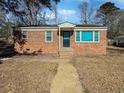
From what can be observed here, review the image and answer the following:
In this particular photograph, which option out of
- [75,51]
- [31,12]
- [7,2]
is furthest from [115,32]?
[7,2]

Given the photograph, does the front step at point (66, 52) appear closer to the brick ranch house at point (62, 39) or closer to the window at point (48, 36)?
the brick ranch house at point (62, 39)

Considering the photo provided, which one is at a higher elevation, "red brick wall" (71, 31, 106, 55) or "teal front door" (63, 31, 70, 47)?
"teal front door" (63, 31, 70, 47)

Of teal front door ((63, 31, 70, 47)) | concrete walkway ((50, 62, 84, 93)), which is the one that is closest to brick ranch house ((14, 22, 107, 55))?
teal front door ((63, 31, 70, 47))

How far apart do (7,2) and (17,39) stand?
5659 millimetres

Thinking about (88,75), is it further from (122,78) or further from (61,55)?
(61,55)

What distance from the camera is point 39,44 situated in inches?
1169

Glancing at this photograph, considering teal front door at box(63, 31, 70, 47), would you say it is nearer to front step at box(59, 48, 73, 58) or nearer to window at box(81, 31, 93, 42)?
front step at box(59, 48, 73, 58)

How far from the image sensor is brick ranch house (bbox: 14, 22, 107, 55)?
95.2ft

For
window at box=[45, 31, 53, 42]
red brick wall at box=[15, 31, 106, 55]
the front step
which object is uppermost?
window at box=[45, 31, 53, 42]

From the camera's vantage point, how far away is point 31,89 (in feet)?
34.7

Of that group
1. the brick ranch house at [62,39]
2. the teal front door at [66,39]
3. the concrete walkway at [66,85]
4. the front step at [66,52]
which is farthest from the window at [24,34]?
the concrete walkway at [66,85]

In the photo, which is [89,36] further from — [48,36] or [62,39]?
Answer: [48,36]

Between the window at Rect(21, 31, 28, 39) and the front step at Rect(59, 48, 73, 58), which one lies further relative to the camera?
the window at Rect(21, 31, 28, 39)

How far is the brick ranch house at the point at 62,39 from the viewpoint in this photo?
29031mm
